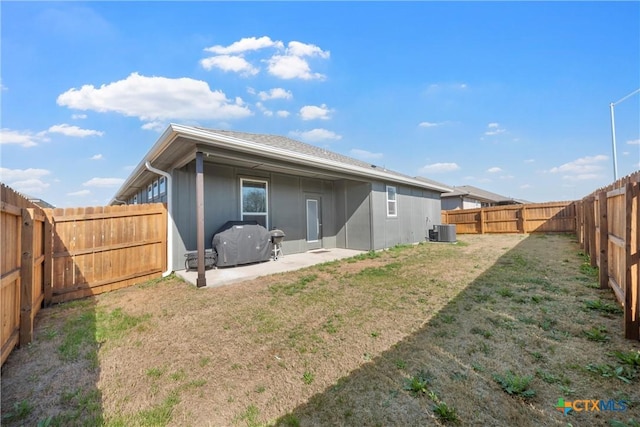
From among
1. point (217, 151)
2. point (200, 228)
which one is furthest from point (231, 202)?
point (200, 228)

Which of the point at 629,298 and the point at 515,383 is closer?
the point at 515,383

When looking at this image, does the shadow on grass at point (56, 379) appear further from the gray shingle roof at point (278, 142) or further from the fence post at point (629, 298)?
the fence post at point (629, 298)

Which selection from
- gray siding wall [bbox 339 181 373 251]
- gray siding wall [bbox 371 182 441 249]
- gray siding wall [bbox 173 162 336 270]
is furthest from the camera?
gray siding wall [bbox 371 182 441 249]

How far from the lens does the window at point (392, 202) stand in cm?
1048

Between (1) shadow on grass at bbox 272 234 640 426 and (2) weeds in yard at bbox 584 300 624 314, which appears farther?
(2) weeds in yard at bbox 584 300 624 314

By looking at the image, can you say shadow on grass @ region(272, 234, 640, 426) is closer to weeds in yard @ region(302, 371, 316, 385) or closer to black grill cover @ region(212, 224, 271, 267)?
weeds in yard @ region(302, 371, 316, 385)

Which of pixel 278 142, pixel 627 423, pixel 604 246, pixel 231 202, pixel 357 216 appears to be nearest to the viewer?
pixel 627 423

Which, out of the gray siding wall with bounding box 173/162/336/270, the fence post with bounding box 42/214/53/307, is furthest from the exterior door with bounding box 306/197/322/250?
the fence post with bounding box 42/214/53/307

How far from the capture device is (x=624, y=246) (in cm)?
298

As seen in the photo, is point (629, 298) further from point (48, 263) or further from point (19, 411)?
point (48, 263)

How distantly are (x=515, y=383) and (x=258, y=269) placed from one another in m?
5.32

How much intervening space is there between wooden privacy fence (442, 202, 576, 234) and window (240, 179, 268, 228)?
14416 millimetres

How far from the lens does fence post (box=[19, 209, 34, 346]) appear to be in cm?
295

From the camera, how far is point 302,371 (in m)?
2.42
